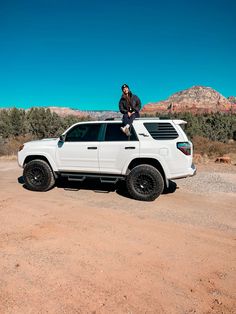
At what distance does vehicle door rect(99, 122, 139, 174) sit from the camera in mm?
6602

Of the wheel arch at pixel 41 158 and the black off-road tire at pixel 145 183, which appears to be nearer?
the black off-road tire at pixel 145 183

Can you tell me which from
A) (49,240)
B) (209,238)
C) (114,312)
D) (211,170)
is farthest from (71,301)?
(211,170)

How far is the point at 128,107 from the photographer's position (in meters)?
7.18

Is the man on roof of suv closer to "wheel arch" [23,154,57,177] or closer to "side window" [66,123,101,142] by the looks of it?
"side window" [66,123,101,142]

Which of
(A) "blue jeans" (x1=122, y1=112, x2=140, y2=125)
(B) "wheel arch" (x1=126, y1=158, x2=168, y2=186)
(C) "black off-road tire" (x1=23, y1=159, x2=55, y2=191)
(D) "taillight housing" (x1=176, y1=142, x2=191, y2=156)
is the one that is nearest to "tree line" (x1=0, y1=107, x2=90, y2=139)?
(C) "black off-road tire" (x1=23, y1=159, x2=55, y2=191)

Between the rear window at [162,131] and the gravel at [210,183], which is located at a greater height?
the rear window at [162,131]

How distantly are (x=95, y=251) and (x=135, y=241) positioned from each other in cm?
68

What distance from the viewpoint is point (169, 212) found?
18.6ft

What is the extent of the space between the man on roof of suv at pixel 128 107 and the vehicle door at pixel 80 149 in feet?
2.46

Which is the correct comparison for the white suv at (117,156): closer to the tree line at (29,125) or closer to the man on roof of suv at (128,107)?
the man on roof of suv at (128,107)

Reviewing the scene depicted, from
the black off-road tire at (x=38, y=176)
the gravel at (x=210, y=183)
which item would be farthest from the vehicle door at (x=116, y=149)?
the gravel at (x=210, y=183)

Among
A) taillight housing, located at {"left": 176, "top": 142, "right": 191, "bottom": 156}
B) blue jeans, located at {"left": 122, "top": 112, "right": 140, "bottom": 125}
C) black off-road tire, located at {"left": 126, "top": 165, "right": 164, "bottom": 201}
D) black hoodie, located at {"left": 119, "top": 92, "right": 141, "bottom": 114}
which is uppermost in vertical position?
black hoodie, located at {"left": 119, "top": 92, "right": 141, "bottom": 114}

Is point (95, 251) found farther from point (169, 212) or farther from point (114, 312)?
point (169, 212)

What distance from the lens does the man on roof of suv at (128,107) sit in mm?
6750
